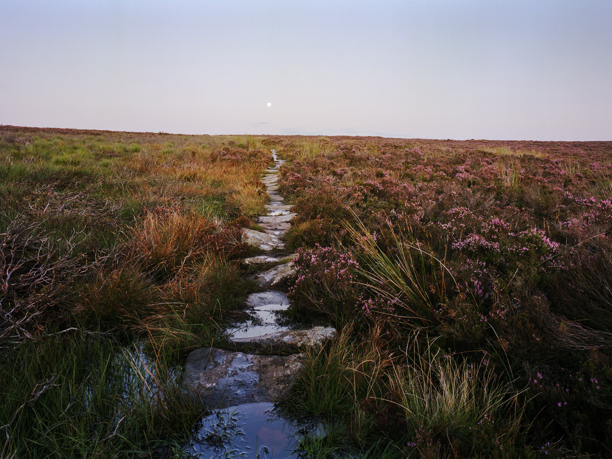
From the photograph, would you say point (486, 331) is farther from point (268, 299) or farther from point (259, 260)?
point (259, 260)

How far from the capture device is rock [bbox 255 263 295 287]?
152 inches

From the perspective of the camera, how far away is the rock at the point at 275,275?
386 centimetres

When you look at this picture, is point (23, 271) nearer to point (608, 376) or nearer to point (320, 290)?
point (320, 290)

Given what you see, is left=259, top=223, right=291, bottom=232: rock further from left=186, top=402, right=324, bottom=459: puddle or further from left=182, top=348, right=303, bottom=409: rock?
left=186, top=402, right=324, bottom=459: puddle

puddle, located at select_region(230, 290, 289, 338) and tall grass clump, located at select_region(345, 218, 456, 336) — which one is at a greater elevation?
tall grass clump, located at select_region(345, 218, 456, 336)

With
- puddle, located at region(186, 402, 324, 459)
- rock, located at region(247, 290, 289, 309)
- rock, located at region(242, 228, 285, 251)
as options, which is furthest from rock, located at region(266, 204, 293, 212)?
puddle, located at region(186, 402, 324, 459)

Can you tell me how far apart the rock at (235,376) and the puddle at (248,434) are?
92mm

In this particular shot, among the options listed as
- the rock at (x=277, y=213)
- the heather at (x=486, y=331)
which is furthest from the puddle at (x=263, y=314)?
the rock at (x=277, y=213)

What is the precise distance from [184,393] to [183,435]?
0.88 feet

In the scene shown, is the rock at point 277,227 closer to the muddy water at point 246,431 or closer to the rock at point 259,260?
the rock at point 259,260

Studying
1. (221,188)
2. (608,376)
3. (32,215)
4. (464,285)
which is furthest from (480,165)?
(32,215)

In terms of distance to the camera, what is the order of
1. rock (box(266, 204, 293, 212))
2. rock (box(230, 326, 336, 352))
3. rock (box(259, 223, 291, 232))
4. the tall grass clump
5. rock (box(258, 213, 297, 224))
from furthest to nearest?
rock (box(266, 204, 293, 212)), rock (box(258, 213, 297, 224)), rock (box(259, 223, 291, 232)), the tall grass clump, rock (box(230, 326, 336, 352))

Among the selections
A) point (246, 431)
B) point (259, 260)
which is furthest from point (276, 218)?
point (246, 431)

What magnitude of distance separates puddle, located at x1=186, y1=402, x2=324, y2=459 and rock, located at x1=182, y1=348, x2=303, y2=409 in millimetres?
92
